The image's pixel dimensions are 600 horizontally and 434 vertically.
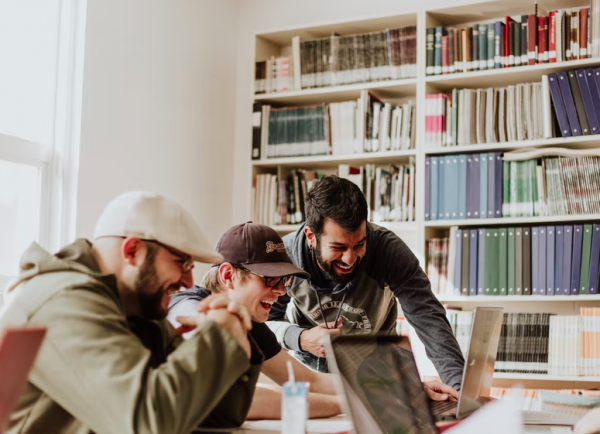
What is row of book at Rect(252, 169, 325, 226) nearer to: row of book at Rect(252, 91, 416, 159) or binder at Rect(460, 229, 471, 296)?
row of book at Rect(252, 91, 416, 159)

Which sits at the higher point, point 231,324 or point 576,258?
point 576,258

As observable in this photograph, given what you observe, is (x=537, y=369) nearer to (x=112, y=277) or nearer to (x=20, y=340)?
(x=112, y=277)

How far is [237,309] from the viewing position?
4.28ft

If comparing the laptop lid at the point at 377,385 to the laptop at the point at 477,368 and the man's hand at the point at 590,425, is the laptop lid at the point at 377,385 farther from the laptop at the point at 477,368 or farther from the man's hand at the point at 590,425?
the man's hand at the point at 590,425

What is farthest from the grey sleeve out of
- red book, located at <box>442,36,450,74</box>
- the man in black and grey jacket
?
red book, located at <box>442,36,450,74</box>

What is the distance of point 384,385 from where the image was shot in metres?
1.43

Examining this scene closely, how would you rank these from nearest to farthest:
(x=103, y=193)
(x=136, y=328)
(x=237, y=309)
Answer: (x=237, y=309) → (x=136, y=328) → (x=103, y=193)

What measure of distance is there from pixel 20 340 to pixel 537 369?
3013 millimetres

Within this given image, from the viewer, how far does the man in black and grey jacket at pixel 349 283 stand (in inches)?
93.7

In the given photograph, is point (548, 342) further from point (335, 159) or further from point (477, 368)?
point (477, 368)

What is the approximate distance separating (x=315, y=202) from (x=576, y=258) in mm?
1605

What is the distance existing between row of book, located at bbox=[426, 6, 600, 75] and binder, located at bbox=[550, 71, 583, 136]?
3.8 inches

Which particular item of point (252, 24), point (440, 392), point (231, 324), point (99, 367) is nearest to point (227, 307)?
point (231, 324)

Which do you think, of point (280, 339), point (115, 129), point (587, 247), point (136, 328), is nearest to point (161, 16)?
point (115, 129)
